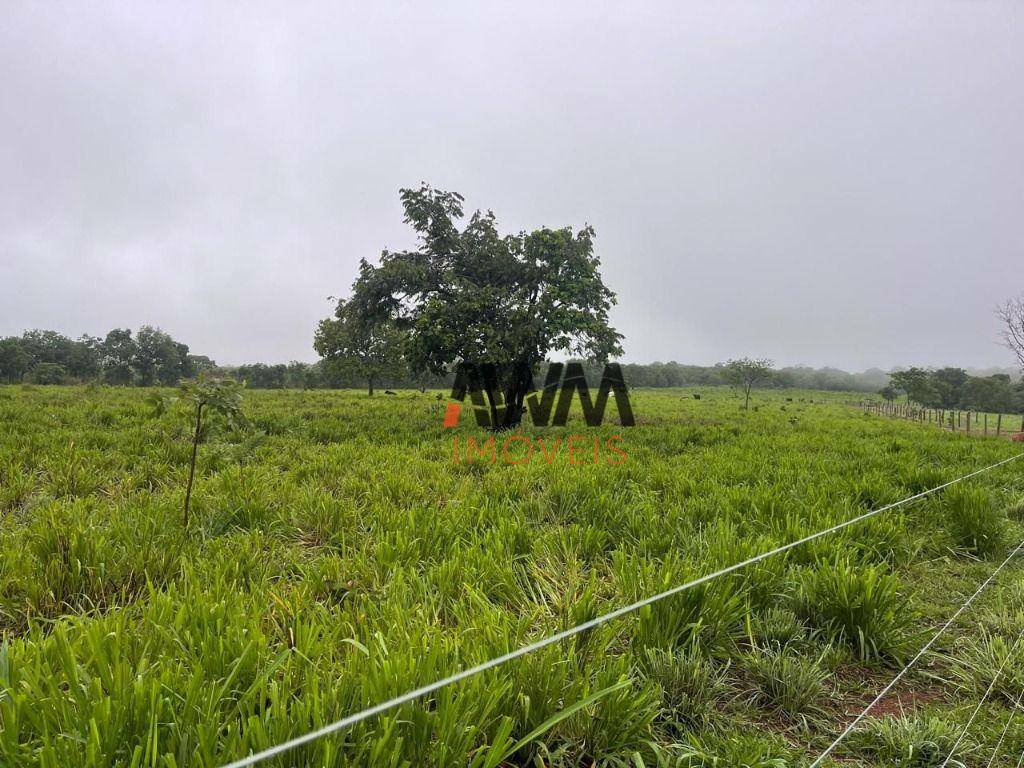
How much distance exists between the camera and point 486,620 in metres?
2.23

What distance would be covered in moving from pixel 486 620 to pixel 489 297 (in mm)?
11250

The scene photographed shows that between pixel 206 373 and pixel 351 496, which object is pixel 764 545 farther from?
pixel 206 373

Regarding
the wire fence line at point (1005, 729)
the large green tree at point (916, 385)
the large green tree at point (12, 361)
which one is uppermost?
the large green tree at point (12, 361)

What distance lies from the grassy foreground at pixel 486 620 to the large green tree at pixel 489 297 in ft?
23.7

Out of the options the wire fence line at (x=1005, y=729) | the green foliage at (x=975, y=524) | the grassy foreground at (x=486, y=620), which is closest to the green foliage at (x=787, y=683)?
the grassy foreground at (x=486, y=620)

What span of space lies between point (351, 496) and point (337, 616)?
9.88 ft

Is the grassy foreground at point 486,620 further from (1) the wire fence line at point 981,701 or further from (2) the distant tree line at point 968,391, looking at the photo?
(2) the distant tree line at point 968,391

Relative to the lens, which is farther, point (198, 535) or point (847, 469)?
point (847, 469)

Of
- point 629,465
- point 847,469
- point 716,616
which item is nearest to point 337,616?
point 716,616

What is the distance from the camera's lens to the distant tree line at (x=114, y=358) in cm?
6412

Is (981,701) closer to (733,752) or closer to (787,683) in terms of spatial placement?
(787,683)

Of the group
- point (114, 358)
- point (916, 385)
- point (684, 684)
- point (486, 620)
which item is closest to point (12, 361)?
point (114, 358)

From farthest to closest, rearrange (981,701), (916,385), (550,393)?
(916,385) < (550,393) < (981,701)

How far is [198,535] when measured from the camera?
12.6 feet
